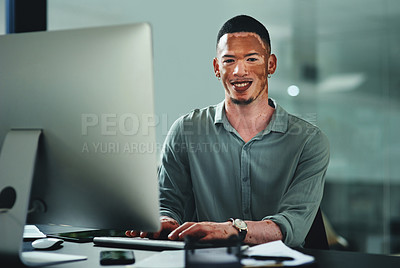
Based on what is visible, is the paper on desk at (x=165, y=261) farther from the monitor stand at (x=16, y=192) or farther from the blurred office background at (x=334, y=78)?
the blurred office background at (x=334, y=78)

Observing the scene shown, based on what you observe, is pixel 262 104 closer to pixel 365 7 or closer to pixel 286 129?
pixel 286 129

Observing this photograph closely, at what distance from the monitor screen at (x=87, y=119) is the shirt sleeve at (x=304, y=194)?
0.88 metres

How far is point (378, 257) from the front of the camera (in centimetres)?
128

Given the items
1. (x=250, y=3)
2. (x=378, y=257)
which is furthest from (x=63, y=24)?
(x=378, y=257)

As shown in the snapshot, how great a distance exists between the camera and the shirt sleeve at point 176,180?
2.13 m

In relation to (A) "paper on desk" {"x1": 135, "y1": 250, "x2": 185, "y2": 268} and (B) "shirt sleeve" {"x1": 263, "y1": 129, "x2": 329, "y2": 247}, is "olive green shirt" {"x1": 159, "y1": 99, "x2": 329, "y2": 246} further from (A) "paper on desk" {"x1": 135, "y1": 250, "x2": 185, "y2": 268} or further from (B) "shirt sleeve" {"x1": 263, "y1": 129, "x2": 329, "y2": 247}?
(A) "paper on desk" {"x1": 135, "y1": 250, "x2": 185, "y2": 268}

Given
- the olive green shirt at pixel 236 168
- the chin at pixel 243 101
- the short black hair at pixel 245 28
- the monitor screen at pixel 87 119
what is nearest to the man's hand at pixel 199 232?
the monitor screen at pixel 87 119

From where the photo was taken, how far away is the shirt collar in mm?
2221

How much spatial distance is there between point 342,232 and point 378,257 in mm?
2115

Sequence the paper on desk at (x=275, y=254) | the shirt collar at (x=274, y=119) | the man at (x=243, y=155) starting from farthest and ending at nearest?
1. the shirt collar at (x=274, y=119)
2. the man at (x=243, y=155)
3. the paper on desk at (x=275, y=254)

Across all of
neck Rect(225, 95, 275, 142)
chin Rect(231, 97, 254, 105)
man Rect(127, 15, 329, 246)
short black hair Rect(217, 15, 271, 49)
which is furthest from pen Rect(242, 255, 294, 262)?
short black hair Rect(217, 15, 271, 49)

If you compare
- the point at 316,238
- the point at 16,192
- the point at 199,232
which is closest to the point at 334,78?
the point at 316,238

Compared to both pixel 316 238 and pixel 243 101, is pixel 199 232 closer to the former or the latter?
pixel 316 238

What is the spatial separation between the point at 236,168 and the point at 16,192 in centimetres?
127
